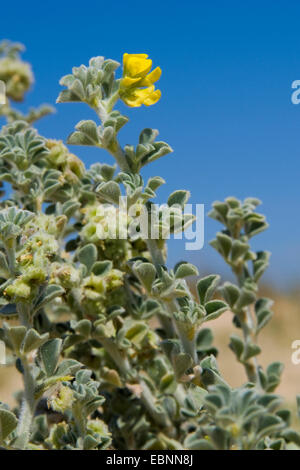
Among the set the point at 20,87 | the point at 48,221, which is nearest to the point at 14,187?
the point at 48,221

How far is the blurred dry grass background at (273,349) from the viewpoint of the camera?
332cm

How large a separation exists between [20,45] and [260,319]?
2448 millimetres

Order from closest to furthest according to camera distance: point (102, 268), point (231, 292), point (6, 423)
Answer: point (6, 423)
point (102, 268)
point (231, 292)

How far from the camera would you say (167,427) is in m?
1.72

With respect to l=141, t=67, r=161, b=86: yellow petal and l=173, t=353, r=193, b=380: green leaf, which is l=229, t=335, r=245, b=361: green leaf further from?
l=141, t=67, r=161, b=86: yellow petal

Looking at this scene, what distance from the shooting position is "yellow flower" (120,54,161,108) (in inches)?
54.5

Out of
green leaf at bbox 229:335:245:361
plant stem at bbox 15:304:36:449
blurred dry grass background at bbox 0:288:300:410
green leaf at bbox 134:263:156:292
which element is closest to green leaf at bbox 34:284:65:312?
plant stem at bbox 15:304:36:449

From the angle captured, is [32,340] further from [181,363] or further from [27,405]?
[181,363]

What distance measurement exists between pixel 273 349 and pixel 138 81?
340 centimetres

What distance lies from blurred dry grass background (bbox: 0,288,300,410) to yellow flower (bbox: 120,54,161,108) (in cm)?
109

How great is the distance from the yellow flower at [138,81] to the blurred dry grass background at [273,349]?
3.59 ft

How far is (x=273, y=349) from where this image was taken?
443 cm

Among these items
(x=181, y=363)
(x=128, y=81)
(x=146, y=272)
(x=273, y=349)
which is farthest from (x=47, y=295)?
(x=273, y=349)

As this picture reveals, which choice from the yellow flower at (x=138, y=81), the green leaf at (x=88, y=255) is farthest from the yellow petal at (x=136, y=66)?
the green leaf at (x=88, y=255)
